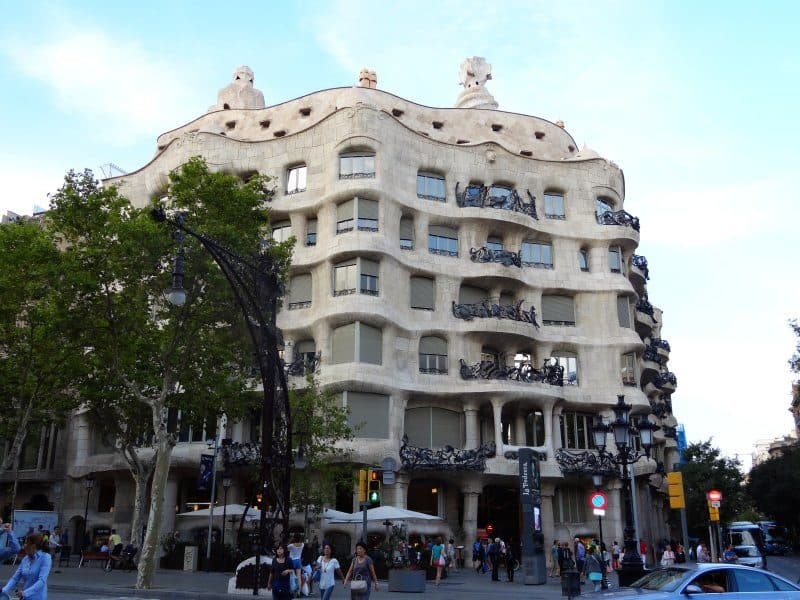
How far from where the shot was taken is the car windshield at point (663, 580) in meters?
10.9

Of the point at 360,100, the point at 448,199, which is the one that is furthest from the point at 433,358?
the point at 360,100

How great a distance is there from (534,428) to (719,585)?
28.0 meters

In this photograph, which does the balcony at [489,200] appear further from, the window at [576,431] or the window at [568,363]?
the window at [576,431]

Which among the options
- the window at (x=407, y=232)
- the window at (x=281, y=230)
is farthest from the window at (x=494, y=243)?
the window at (x=281, y=230)

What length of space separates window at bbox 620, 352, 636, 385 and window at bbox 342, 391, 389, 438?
13.7 meters

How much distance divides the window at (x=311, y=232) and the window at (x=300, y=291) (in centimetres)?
176

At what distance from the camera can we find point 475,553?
33750 mm

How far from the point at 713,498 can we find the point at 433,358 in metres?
16.5

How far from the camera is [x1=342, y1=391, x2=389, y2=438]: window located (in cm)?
3394

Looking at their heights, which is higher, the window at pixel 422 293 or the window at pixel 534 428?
the window at pixel 422 293

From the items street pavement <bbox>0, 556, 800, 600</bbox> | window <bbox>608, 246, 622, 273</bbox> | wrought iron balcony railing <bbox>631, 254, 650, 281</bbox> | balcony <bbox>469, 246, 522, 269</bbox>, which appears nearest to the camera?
street pavement <bbox>0, 556, 800, 600</bbox>

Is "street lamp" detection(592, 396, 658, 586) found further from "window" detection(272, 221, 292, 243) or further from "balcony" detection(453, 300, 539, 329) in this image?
"window" detection(272, 221, 292, 243)

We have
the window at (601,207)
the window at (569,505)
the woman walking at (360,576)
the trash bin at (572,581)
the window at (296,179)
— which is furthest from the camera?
the window at (601,207)

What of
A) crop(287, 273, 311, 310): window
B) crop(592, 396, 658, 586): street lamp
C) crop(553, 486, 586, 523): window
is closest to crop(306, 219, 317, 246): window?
crop(287, 273, 311, 310): window
